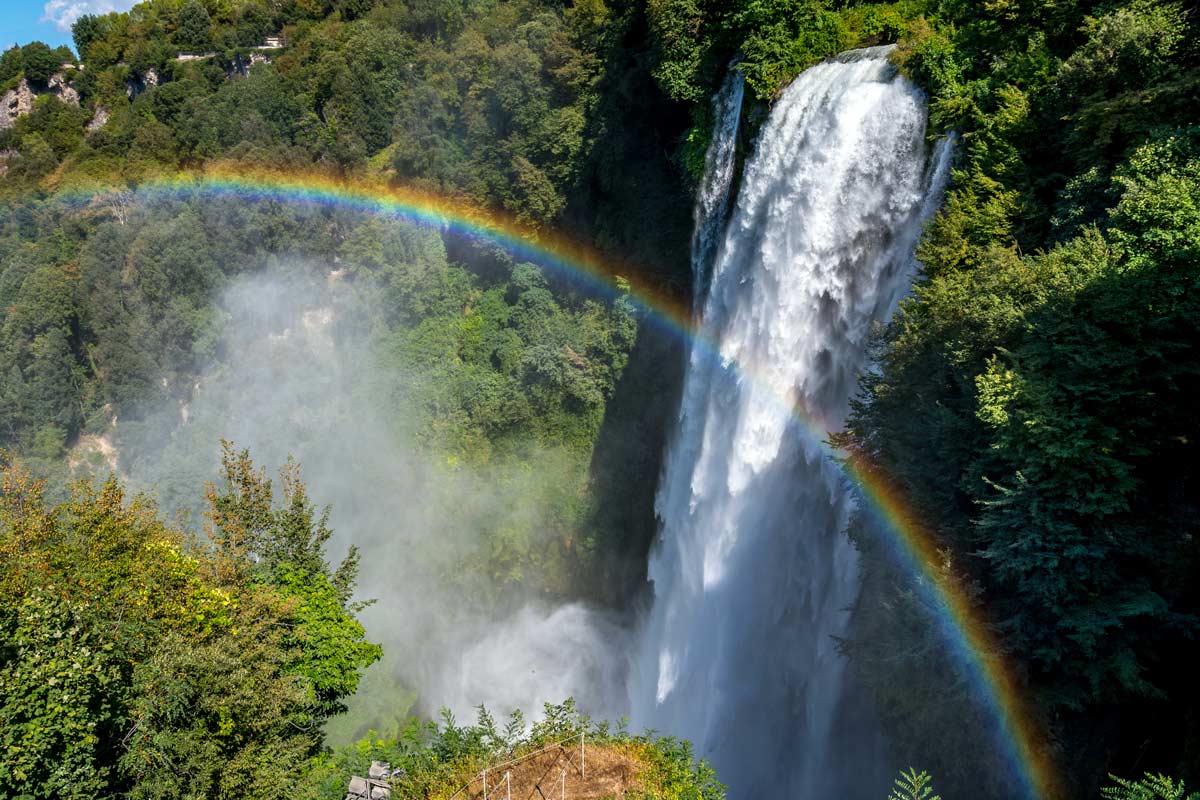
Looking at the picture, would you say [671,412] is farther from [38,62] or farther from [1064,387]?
[38,62]

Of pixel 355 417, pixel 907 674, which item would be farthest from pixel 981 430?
pixel 355 417

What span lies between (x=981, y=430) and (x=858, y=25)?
12068 mm

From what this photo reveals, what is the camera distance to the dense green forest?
9.48 metres

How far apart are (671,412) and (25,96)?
57535 millimetres

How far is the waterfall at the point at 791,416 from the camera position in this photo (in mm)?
15258

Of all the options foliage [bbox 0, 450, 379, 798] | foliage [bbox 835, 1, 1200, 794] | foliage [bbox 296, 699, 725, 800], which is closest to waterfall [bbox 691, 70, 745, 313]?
foliage [bbox 835, 1, 1200, 794]

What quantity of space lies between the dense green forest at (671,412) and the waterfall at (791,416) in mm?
1311

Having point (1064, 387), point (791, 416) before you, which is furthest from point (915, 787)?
point (791, 416)

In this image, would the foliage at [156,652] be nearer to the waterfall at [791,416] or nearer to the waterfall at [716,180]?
the waterfall at [791,416]

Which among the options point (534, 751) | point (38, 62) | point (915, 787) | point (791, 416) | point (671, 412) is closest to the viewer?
point (915, 787)

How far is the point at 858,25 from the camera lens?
18.2m

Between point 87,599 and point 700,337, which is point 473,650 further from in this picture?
point 87,599

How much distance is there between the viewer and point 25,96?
5566cm

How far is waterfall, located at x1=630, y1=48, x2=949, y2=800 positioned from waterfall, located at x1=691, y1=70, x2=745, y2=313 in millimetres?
217
